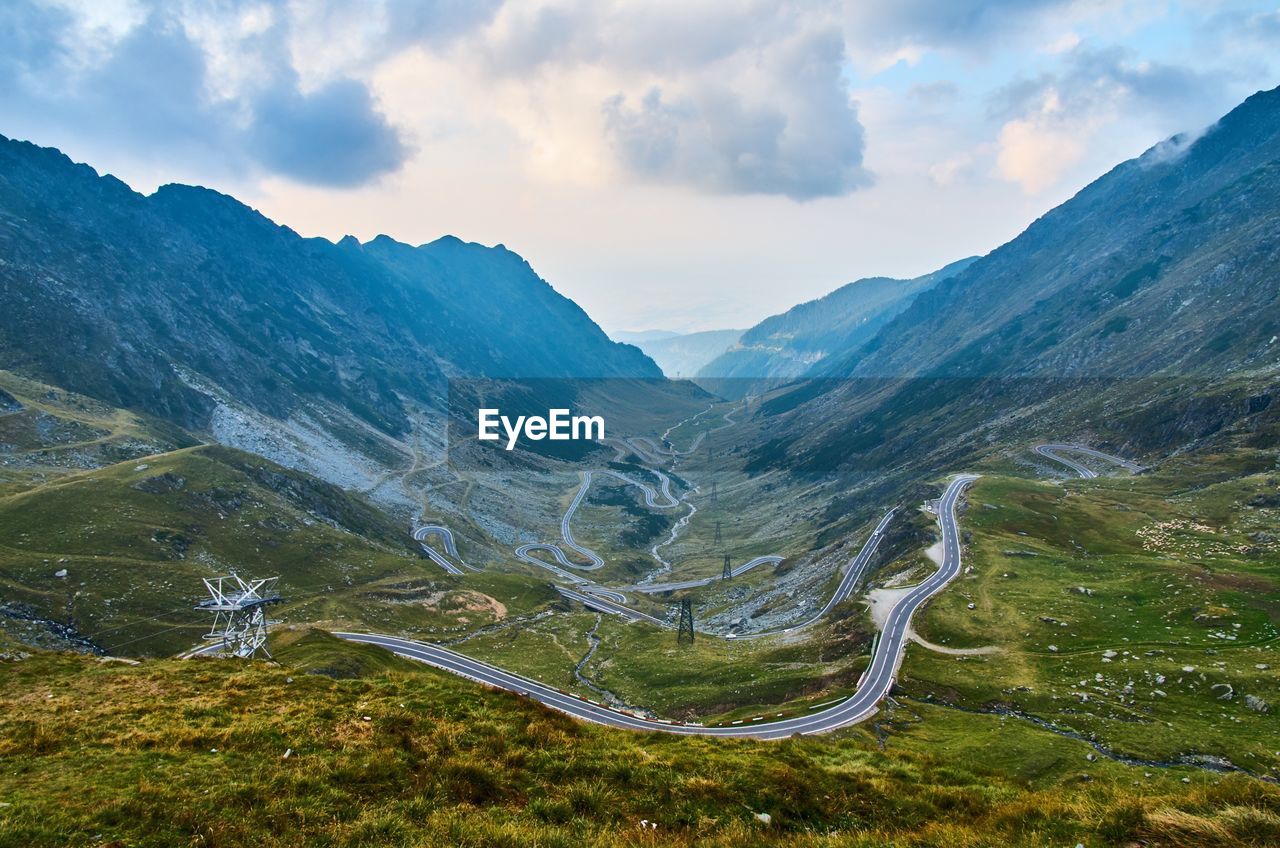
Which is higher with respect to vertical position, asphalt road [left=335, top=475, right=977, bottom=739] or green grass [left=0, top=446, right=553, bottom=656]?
green grass [left=0, top=446, right=553, bottom=656]

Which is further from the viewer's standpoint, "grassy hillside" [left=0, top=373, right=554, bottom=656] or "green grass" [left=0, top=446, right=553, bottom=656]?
"green grass" [left=0, top=446, right=553, bottom=656]

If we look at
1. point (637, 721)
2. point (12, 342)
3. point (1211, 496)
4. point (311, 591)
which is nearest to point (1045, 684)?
point (637, 721)

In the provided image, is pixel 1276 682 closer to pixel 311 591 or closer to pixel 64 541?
pixel 311 591

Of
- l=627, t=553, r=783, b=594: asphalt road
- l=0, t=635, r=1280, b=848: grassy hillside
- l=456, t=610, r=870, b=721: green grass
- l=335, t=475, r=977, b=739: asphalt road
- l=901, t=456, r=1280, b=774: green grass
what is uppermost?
l=0, t=635, r=1280, b=848: grassy hillside

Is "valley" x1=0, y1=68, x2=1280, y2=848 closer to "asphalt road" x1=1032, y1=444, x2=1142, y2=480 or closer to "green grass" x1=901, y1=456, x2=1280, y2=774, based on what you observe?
"green grass" x1=901, y1=456, x2=1280, y2=774

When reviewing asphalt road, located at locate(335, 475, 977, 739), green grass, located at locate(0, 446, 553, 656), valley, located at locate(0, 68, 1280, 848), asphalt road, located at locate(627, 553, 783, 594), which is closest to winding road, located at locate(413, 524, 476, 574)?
valley, located at locate(0, 68, 1280, 848)

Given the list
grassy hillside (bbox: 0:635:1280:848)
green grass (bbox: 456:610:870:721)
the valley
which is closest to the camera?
grassy hillside (bbox: 0:635:1280:848)

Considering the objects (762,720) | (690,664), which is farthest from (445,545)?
Answer: (762,720)
